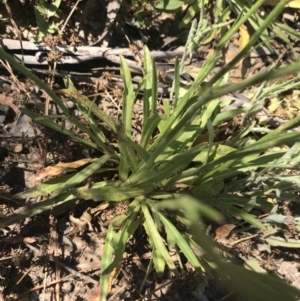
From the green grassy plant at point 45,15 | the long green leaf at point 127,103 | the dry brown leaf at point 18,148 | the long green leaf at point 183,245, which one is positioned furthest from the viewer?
the green grassy plant at point 45,15

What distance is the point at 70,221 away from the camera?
6.19 ft

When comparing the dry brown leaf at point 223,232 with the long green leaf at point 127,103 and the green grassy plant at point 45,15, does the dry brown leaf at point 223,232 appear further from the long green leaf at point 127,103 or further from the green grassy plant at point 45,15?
the green grassy plant at point 45,15

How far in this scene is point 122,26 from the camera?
2234mm

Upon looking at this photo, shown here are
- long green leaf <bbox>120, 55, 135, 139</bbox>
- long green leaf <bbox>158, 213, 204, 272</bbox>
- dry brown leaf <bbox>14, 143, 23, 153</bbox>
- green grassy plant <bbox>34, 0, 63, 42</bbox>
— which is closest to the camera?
long green leaf <bbox>158, 213, 204, 272</bbox>

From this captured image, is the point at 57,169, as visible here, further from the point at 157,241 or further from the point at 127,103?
the point at 157,241

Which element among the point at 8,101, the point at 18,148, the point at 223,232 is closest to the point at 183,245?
the point at 223,232

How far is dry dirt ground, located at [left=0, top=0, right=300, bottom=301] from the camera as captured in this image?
1.79 m

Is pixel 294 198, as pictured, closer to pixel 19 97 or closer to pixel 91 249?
pixel 91 249

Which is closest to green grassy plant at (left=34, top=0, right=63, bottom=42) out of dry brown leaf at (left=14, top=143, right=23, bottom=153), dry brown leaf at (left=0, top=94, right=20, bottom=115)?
dry brown leaf at (left=0, top=94, right=20, bottom=115)

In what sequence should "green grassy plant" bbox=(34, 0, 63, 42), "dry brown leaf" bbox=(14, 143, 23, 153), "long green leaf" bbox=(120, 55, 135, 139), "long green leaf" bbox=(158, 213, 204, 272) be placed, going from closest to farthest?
1. "long green leaf" bbox=(158, 213, 204, 272)
2. "long green leaf" bbox=(120, 55, 135, 139)
3. "dry brown leaf" bbox=(14, 143, 23, 153)
4. "green grassy plant" bbox=(34, 0, 63, 42)

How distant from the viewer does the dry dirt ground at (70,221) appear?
1.79 meters

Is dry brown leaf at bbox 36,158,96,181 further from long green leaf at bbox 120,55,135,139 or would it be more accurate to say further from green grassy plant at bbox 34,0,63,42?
green grassy plant at bbox 34,0,63,42

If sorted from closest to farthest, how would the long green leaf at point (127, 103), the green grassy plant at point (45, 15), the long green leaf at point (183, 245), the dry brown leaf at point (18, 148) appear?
the long green leaf at point (183, 245) → the long green leaf at point (127, 103) → the dry brown leaf at point (18, 148) → the green grassy plant at point (45, 15)

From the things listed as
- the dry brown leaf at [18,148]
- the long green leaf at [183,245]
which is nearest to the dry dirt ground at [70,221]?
the dry brown leaf at [18,148]
